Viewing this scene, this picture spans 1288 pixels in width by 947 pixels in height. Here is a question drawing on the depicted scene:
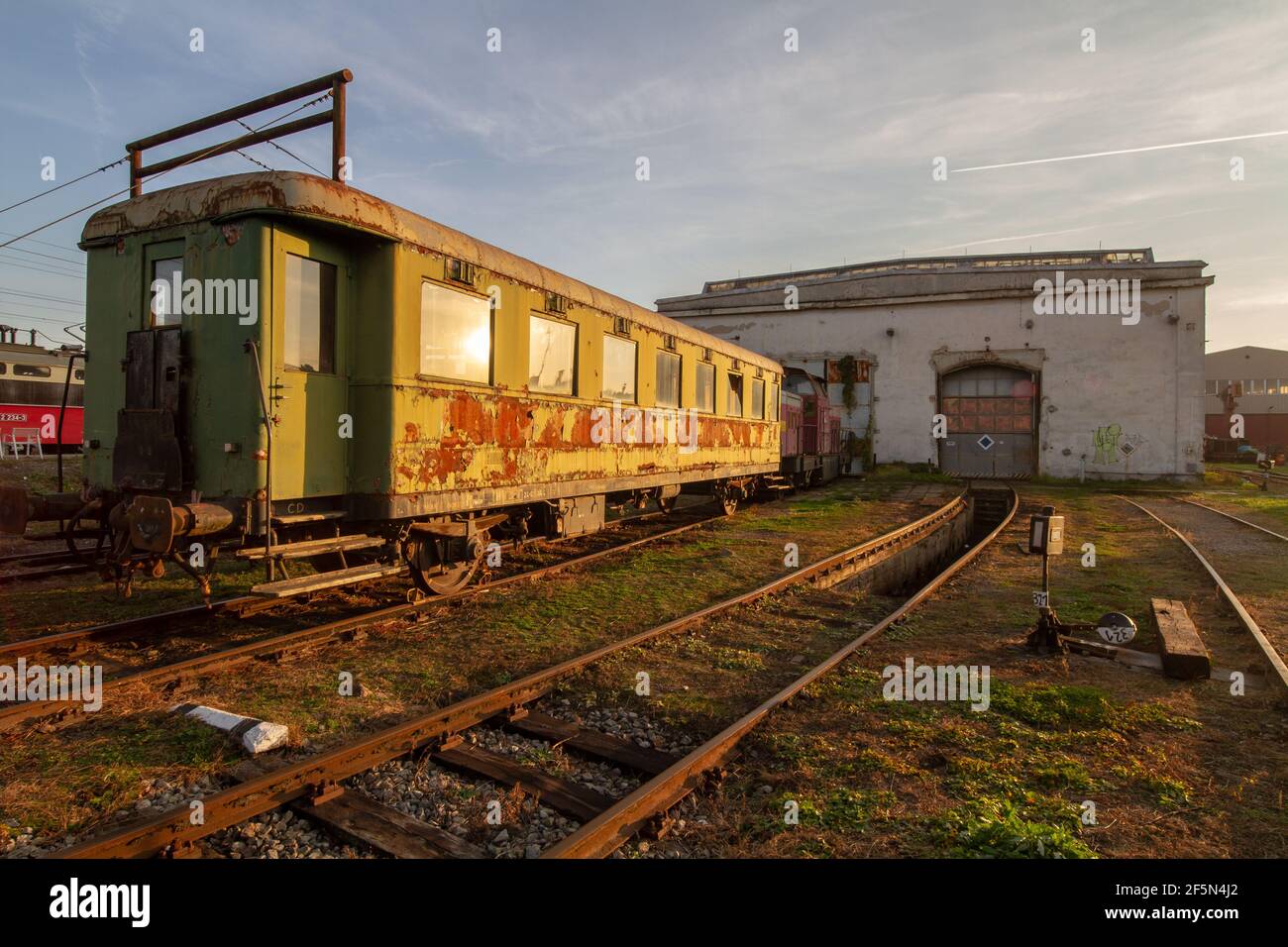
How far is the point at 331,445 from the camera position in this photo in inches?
241

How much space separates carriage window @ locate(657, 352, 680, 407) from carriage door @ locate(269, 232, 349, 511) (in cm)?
581

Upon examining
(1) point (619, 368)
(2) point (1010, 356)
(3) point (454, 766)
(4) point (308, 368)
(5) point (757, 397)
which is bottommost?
Result: (3) point (454, 766)

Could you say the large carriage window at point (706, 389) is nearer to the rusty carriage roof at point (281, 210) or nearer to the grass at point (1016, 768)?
the rusty carriage roof at point (281, 210)

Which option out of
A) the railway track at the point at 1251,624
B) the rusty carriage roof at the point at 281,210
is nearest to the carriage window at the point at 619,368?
the rusty carriage roof at the point at 281,210

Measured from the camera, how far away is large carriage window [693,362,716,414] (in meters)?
12.7

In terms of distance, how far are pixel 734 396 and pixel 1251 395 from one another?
231 feet

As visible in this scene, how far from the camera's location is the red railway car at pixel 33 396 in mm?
23656

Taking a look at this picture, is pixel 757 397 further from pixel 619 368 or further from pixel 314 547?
pixel 314 547

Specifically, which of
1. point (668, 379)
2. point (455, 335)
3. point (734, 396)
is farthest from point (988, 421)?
point (455, 335)

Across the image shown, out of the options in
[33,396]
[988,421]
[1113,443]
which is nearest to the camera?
[33,396]

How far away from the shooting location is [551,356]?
835 centimetres

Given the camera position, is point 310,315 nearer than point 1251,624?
Yes

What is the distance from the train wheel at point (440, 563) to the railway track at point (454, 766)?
2417 mm
